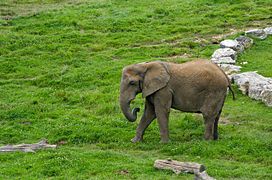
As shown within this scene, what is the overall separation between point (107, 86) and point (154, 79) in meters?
7.11

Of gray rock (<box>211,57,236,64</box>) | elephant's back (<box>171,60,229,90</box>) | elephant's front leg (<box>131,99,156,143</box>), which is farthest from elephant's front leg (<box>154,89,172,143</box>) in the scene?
gray rock (<box>211,57,236,64</box>)

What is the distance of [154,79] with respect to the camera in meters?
18.9

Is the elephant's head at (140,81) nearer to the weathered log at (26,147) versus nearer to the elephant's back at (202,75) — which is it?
the elephant's back at (202,75)

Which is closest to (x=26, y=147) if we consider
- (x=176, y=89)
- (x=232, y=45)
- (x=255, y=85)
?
(x=176, y=89)

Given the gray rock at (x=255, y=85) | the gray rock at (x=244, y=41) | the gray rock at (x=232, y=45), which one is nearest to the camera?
the gray rock at (x=255, y=85)

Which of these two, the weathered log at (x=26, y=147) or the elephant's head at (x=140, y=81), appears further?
the elephant's head at (x=140, y=81)

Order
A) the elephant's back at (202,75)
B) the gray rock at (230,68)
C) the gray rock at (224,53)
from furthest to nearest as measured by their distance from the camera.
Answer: the gray rock at (224,53)
the gray rock at (230,68)
the elephant's back at (202,75)

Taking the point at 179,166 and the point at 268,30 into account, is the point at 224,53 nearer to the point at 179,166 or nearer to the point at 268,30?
the point at 268,30

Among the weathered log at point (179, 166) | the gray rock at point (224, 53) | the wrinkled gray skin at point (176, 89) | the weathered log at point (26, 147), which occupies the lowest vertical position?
the gray rock at point (224, 53)

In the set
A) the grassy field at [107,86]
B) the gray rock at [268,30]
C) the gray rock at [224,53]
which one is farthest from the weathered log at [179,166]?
the gray rock at [268,30]

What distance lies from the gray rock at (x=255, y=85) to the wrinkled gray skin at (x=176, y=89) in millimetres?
3644

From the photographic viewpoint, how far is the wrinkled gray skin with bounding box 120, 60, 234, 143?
18.9 m

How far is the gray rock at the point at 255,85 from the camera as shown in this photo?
73.2ft

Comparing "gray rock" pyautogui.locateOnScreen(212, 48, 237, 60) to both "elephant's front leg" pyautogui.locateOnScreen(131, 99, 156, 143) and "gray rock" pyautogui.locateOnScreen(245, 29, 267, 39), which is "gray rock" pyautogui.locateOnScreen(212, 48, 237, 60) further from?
"elephant's front leg" pyautogui.locateOnScreen(131, 99, 156, 143)
